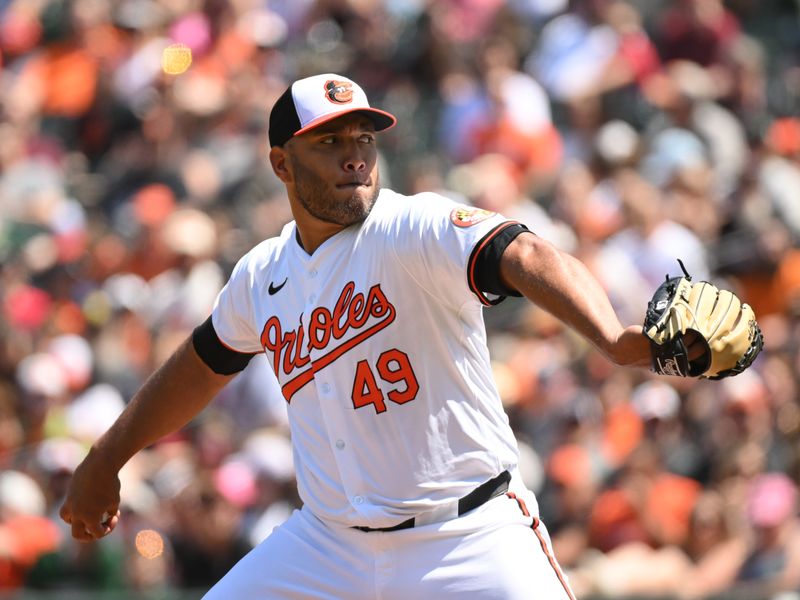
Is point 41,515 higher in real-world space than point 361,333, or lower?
lower

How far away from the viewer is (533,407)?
8461 millimetres

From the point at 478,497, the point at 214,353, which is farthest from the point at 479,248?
the point at 214,353

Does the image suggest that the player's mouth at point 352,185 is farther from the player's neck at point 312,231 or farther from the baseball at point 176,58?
the baseball at point 176,58

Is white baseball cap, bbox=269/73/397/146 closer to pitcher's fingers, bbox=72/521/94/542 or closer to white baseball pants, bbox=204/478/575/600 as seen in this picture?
white baseball pants, bbox=204/478/575/600

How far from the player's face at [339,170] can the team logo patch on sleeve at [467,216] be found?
46cm

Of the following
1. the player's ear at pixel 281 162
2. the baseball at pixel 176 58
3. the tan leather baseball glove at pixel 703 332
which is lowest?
the tan leather baseball glove at pixel 703 332

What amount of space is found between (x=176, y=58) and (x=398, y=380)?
7.80m

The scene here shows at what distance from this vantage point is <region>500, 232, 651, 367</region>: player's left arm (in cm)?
343

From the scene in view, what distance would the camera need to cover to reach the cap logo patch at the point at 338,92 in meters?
4.29

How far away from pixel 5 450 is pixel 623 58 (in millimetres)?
5101

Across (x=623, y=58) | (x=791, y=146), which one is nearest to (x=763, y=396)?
(x=791, y=146)

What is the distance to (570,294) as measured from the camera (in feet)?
11.7

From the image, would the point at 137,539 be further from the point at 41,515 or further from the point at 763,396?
the point at 763,396

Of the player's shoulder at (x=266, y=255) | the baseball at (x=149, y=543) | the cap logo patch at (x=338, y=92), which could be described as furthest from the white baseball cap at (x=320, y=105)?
the baseball at (x=149, y=543)
